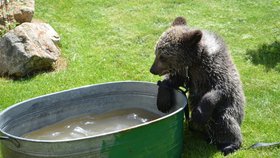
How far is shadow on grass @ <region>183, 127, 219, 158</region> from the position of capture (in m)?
5.22

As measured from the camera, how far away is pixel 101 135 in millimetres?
3943

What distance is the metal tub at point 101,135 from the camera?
12.9 ft

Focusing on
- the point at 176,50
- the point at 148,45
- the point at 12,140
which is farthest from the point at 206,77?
the point at 148,45

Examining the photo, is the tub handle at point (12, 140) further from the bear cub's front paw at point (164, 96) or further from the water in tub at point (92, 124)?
the bear cub's front paw at point (164, 96)

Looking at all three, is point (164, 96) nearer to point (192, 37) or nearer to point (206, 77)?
point (206, 77)

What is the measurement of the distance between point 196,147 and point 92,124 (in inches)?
49.6

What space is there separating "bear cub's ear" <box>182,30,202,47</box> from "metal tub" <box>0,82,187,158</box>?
0.57 m

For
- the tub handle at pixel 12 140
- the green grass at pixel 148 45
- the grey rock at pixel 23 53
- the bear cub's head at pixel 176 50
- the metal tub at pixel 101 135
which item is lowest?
the green grass at pixel 148 45

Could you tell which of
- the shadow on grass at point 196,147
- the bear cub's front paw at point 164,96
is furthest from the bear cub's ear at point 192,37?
the shadow on grass at point 196,147

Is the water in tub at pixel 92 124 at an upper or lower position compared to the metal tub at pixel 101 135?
lower

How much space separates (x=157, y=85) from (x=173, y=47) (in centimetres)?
49

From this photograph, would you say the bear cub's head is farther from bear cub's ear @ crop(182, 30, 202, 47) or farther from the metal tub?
the metal tub

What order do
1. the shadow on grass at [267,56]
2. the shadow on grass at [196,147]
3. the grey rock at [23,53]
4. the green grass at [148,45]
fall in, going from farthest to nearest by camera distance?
the shadow on grass at [267,56], the grey rock at [23,53], the green grass at [148,45], the shadow on grass at [196,147]

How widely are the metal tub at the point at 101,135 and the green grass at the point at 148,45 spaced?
79cm
